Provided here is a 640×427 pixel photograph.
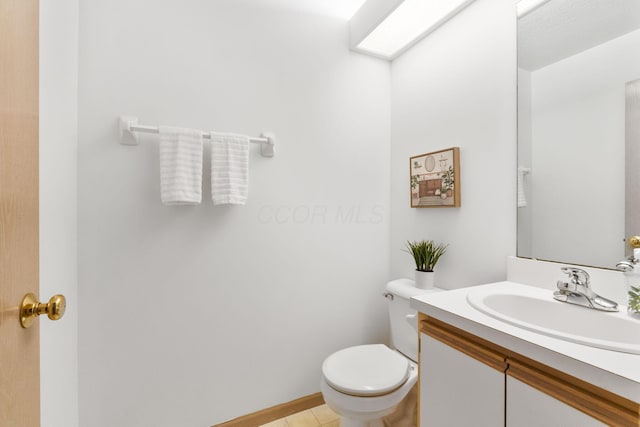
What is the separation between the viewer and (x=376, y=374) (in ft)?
4.10

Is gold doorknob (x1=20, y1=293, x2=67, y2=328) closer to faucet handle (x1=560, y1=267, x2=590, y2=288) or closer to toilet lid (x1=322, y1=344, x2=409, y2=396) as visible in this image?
toilet lid (x1=322, y1=344, x2=409, y2=396)

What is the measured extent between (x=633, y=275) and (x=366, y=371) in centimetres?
100

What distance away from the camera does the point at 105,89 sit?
1.20 meters

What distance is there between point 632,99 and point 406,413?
59.6 inches

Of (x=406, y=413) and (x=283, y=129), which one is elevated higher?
(x=283, y=129)

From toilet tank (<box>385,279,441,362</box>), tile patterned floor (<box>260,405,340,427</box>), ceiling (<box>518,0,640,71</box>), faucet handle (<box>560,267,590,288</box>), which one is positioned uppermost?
ceiling (<box>518,0,640,71</box>)

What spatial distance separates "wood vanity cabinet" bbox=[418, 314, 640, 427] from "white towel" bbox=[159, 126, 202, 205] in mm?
1074

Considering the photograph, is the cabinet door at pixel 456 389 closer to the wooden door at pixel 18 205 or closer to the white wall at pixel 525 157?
the white wall at pixel 525 157

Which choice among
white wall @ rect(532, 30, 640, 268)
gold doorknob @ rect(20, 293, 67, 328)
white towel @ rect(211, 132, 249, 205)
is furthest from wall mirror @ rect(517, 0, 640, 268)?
gold doorknob @ rect(20, 293, 67, 328)

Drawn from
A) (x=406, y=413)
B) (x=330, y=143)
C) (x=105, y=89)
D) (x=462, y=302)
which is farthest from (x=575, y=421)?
(x=105, y=89)

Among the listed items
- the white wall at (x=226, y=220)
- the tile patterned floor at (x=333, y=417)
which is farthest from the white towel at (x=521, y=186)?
the tile patterned floor at (x=333, y=417)

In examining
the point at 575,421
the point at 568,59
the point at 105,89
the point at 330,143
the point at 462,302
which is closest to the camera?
the point at 575,421

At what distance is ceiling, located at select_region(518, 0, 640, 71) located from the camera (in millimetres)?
936

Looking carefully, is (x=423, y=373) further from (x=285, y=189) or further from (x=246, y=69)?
(x=246, y=69)
